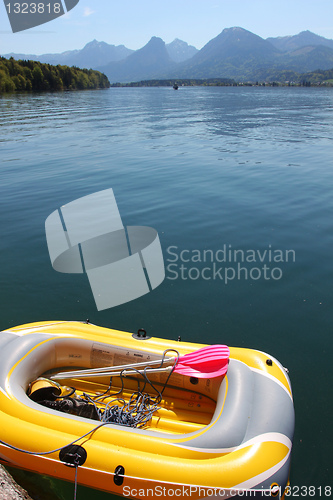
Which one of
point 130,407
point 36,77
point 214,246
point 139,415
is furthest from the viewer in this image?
point 36,77

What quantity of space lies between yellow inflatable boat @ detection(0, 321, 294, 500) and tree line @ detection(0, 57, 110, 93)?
212 feet

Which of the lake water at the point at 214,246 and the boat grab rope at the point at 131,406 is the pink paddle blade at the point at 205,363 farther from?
the lake water at the point at 214,246

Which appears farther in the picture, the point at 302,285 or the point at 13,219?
the point at 13,219

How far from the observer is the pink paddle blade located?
Answer: 4250mm

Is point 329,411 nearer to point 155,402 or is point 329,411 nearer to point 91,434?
point 155,402

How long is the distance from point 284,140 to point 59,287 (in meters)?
17.8

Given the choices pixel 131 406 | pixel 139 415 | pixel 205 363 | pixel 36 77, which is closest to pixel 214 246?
pixel 205 363

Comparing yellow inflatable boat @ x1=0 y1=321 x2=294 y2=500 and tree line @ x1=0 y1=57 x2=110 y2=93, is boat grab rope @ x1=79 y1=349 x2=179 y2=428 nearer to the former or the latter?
yellow inflatable boat @ x1=0 y1=321 x2=294 y2=500

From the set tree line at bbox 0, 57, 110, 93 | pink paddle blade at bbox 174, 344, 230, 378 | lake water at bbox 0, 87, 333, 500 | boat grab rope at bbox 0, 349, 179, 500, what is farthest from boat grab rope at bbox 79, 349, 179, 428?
tree line at bbox 0, 57, 110, 93

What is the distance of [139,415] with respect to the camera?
427 centimetres

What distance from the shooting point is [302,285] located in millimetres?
7020

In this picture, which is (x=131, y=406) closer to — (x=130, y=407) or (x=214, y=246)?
(x=130, y=407)

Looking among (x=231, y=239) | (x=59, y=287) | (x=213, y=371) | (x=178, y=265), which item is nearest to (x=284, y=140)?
(x=231, y=239)

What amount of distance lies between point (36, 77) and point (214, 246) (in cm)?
7302
